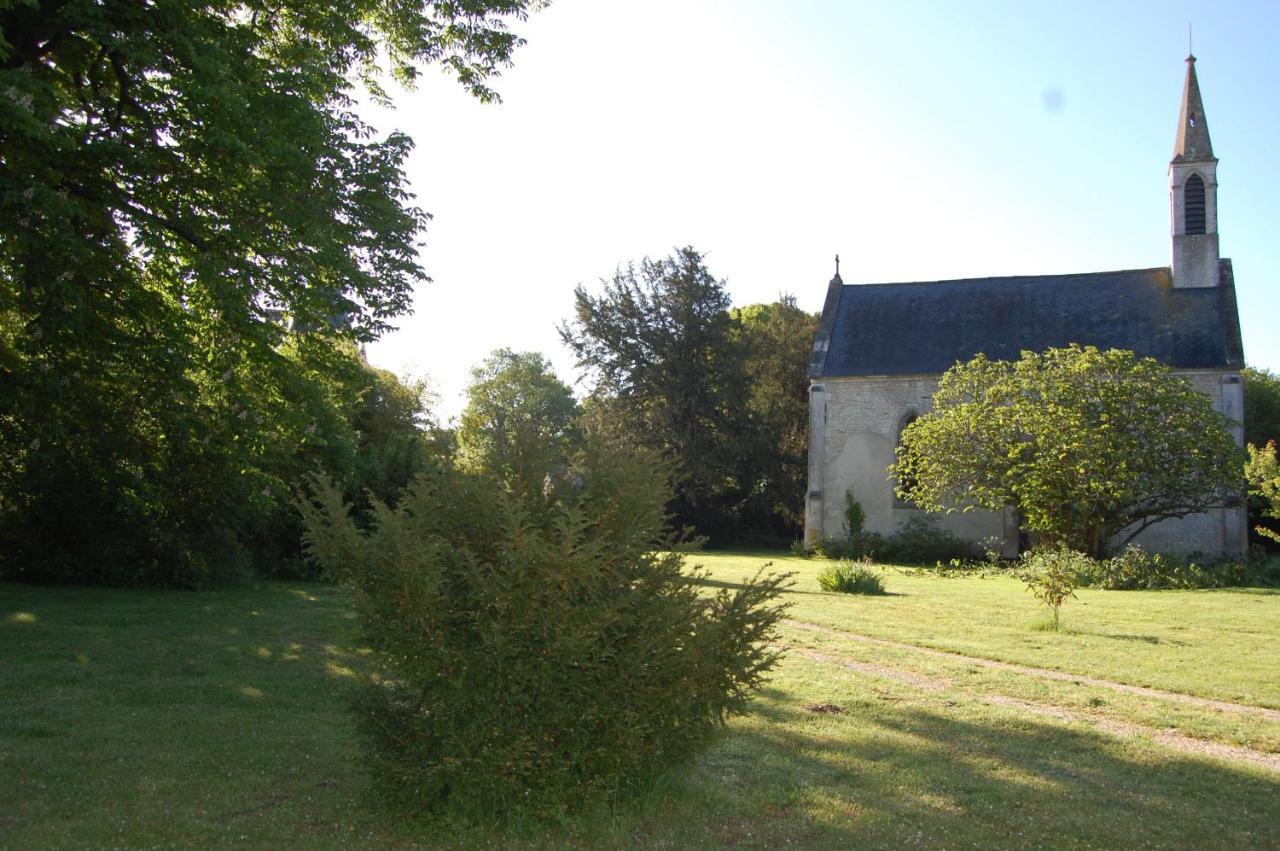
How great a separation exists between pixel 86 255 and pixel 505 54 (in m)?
6.82

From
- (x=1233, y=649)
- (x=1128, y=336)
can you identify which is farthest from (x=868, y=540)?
(x=1233, y=649)

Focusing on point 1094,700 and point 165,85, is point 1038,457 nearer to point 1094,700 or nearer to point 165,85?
point 1094,700

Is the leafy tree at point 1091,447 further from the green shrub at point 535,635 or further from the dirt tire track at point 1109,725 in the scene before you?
the green shrub at point 535,635

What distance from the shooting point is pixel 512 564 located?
15.6 ft

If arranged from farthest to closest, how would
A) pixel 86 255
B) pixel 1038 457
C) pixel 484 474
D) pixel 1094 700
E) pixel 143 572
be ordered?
1. pixel 1038 457
2. pixel 143 572
3. pixel 86 255
4. pixel 1094 700
5. pixel 484 474

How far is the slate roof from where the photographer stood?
31516 millimetres

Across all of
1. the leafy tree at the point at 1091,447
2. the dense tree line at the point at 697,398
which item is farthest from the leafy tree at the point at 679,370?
the leafy tree at the point at 1091,447

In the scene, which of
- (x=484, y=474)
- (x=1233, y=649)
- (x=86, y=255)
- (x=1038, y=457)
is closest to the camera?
(x=484, y=474)

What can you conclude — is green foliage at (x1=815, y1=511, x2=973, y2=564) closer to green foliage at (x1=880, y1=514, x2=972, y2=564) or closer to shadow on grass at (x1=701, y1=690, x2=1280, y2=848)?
green foliage at (x1=880, y1=514, x2=972, y2=564)

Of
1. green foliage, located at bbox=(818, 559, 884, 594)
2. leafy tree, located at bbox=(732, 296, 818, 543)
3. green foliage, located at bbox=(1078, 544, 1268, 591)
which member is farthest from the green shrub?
leafy tree, located at bbox=(732, 296, 818, 543)

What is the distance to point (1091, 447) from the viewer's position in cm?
2378

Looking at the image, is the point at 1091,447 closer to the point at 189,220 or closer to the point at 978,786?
the point at 978,786

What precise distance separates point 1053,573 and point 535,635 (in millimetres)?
10654

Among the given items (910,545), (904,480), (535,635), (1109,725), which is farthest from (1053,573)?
(904,480)
